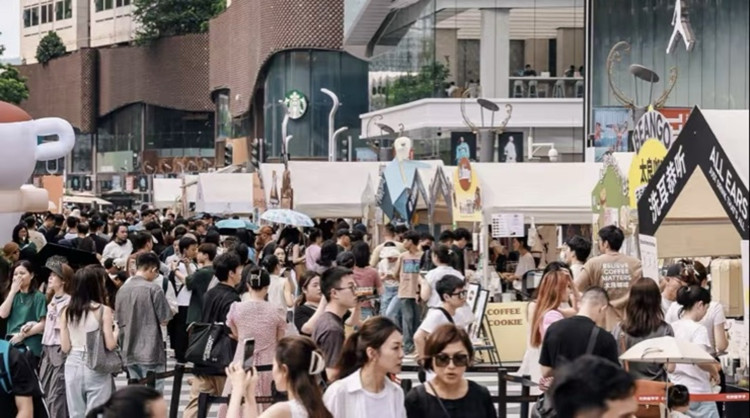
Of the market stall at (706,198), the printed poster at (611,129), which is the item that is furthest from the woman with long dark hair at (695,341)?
the printed poster at (611,129)

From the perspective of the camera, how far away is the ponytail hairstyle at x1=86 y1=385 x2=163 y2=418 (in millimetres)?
6160

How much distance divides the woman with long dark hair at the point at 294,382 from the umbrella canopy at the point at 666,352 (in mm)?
2986

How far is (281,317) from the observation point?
467 inches

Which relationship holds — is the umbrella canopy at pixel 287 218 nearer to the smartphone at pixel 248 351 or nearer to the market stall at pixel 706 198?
the market stall at pixel 706 198

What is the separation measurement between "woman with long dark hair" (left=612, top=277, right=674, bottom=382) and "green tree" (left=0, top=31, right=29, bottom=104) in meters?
100

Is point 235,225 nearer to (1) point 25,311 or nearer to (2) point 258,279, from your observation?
(1) point 25,311

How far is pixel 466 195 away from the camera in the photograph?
23.5 metres

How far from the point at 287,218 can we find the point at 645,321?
58.9ft

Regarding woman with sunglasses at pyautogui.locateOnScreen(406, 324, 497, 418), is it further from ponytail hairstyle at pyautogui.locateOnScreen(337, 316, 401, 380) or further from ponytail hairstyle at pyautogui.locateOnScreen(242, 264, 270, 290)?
ponytail hairstyle at pyautogui.locateOnScreen(242, 264, 270, 290)

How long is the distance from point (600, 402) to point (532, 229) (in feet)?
76.9

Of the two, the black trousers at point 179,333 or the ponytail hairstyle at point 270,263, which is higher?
the ponytail hairstyle at point 270,263

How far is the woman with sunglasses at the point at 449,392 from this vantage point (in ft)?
25.3

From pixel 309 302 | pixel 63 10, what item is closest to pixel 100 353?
pixel 309 302

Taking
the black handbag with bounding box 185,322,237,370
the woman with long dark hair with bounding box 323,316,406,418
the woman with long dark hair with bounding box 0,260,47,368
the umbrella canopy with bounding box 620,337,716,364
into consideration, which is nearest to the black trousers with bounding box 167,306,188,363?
the woman with long dark hair with bounding box 0,260,47,368
